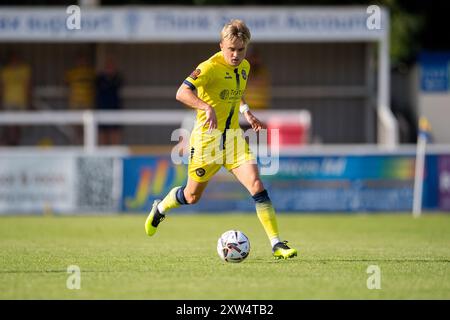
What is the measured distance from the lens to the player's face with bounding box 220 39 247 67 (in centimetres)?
995

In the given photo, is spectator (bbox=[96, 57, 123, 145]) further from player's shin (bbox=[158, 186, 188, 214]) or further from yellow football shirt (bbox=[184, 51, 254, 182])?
yellow football shirt (bbox=[184, 51, 254, 182])

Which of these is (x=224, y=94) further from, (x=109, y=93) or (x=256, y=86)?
(x=109, y=93)

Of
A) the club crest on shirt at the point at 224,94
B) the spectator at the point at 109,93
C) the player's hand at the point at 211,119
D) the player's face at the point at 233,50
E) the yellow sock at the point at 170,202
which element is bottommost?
the yellow sock at the point at 170,202

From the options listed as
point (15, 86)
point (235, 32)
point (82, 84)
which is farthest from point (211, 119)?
point (15, 86)

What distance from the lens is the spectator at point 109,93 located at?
22609mm

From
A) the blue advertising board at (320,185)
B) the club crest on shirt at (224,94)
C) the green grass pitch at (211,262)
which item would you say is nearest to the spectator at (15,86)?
the blue advertising board at (320,185)

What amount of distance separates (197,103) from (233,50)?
2.33 feet

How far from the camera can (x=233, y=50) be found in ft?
32.8

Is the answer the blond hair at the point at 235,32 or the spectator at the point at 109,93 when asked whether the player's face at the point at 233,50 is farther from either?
the spectator at the point at 109,93

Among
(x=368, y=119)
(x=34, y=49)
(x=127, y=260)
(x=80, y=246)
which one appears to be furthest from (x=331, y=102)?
(x=127, y=260)

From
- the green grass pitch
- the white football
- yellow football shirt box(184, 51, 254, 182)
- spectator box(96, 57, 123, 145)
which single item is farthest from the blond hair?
spectator box(96, 57, 123, 145)

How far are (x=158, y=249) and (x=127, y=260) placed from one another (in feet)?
5.00

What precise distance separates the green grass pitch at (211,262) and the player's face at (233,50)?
6.90 feet
